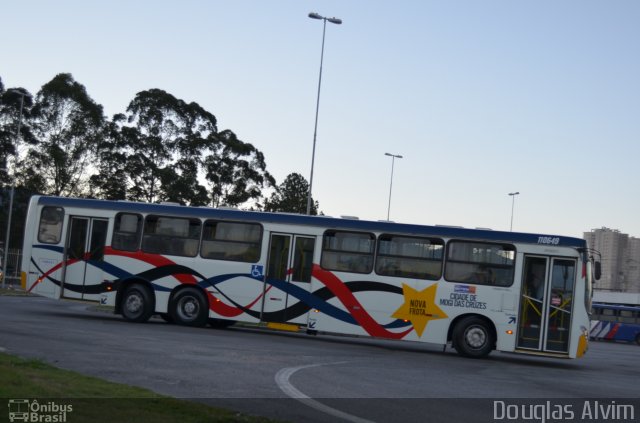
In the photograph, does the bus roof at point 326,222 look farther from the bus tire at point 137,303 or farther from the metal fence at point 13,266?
the metal fence at point 13,266

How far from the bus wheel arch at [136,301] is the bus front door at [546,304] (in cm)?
969

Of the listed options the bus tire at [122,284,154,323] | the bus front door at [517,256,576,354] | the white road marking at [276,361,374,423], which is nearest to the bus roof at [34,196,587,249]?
the bus front door at [517,256,576,354]

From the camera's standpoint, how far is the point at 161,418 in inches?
324

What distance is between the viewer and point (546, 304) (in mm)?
20688

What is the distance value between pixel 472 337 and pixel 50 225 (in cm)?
1188

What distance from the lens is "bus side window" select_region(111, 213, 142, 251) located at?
78.8 feet

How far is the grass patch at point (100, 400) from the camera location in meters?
8.14

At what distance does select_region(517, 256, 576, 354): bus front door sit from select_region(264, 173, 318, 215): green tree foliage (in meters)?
49.6

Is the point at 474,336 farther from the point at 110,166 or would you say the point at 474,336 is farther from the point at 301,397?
the point at 110,166

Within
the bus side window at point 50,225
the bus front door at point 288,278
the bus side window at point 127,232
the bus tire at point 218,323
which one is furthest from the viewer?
the bus tire at point 218,323

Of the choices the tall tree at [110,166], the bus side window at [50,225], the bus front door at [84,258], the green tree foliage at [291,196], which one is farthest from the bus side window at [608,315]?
the bus side window at [50,225]

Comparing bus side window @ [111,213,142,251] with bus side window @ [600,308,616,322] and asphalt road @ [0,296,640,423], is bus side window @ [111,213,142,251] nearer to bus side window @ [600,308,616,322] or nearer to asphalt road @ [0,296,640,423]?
asphalt road @ [0,296,640,423]

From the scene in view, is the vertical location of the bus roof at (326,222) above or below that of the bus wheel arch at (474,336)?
above

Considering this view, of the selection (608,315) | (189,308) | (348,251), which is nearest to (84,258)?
(189,308)
